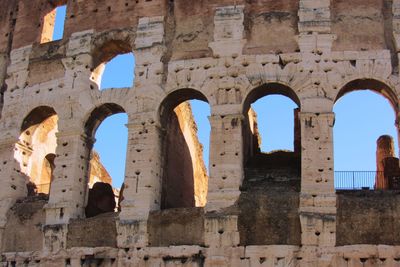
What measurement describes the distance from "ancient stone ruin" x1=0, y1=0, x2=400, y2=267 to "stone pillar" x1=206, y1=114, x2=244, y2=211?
2 cm

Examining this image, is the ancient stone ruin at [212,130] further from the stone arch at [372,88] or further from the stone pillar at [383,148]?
the stone pillar at [383,148]

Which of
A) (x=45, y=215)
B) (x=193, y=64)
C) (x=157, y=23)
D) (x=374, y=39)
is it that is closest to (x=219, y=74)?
(x=193, y=64)

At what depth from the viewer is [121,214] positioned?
41.6ft

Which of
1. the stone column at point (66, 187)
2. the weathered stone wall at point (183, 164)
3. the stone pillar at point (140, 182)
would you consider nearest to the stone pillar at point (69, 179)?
the stone column at point (66, 187)

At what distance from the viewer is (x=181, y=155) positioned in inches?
641

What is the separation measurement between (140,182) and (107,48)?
3.47 meters

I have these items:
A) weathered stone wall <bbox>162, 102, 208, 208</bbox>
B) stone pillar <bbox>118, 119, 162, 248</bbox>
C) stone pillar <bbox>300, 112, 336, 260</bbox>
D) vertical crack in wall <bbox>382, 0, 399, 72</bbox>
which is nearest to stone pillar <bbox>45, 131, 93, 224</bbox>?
stone pillar <bbox>118, 119, 162, 248</bbox>

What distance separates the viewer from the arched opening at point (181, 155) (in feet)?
A: 44.5

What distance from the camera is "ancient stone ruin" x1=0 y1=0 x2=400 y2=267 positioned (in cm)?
1175

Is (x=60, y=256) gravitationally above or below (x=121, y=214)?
below

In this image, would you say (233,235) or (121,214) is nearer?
(233,235)

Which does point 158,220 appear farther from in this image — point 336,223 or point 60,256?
point 336,223

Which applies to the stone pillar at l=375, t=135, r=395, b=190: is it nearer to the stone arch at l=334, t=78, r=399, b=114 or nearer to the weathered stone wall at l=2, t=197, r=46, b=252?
the stone arch at l=334, t=78, r=399, b=114

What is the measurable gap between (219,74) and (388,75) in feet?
10.5
